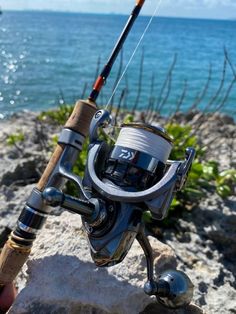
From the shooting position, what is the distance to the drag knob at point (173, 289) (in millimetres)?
1681

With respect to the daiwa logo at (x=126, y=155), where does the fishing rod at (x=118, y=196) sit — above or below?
below

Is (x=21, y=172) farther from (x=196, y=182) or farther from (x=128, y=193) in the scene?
(x=128, y=193)

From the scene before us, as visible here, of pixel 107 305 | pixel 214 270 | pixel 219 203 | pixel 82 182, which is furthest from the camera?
pixel 219 203

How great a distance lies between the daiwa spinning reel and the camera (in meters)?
1.53

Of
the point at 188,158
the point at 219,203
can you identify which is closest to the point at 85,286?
the point at 188,158

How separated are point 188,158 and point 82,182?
35 centimetres

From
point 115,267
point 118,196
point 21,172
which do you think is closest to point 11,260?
point 115,267

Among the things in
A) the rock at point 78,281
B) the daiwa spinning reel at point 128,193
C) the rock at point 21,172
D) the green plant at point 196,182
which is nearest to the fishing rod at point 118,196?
the daiwa spinning reel at point 128,193

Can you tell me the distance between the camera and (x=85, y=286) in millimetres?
1854

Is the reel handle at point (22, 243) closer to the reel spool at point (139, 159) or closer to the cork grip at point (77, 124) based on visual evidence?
the cork grip at point (77, 124)

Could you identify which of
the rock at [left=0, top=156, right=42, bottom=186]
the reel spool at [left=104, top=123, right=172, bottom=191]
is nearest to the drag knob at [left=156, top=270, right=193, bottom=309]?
the reel spool at [left=104, top=123, right=172, bottom=191]

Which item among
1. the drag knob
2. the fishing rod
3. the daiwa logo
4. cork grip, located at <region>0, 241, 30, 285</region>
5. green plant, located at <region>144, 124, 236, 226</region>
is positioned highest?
green plant, located at <region>144, 124, 236, 226</region>

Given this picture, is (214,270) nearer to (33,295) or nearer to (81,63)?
(33,295)

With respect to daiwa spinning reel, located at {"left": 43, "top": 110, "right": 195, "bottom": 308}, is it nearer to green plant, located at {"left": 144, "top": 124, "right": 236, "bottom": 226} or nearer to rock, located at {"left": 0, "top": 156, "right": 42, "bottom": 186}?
green plant, located at {"left": 144, "top": 124, "right": 236, "bottom": 226}
